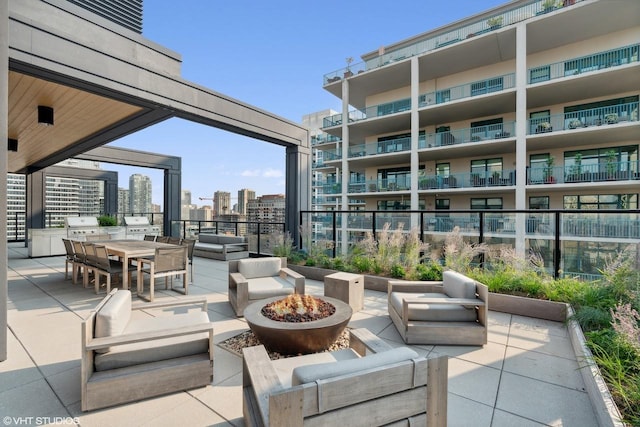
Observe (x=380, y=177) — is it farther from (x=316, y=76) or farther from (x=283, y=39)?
(x=283, y=39)

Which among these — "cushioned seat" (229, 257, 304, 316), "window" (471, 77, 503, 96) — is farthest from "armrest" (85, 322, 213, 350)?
"window" (471, 77, 503, 96)

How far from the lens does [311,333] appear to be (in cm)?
236

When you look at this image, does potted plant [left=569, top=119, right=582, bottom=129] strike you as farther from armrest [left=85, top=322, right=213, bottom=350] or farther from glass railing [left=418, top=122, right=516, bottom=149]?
armrest [left=85, top=322, right=213, bottom=350]

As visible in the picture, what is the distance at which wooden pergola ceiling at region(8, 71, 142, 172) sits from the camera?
4.33 meters

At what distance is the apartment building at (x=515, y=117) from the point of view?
13.1 meters

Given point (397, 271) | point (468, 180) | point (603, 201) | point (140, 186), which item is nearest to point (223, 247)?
point (397, 271)

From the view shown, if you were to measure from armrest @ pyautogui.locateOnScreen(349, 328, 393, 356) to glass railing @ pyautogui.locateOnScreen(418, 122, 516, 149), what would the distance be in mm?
16860

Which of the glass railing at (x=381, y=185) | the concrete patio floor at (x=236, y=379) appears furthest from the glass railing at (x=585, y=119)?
the concrete patio floor at (x=236, y=379)

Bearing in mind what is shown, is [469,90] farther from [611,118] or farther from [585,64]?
[611,118]

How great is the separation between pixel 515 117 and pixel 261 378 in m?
19.3

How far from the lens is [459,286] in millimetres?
3143

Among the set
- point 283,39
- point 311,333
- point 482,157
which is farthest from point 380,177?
point 311,333

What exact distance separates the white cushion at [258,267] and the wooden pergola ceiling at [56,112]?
325 cm

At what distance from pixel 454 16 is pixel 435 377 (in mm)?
21706
